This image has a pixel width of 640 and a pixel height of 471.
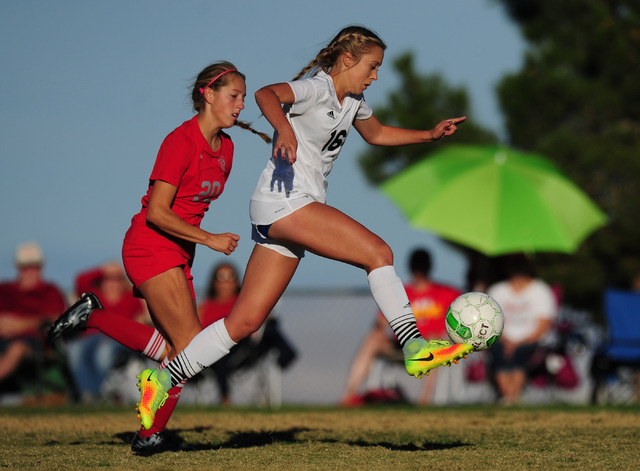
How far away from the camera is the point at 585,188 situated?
54.1ft

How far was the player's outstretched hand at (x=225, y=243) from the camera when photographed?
5.14 m

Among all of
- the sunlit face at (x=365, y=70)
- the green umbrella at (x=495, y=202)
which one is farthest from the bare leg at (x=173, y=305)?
the green umbrella at (x=495, y=202)

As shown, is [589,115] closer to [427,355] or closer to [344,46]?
[344,46]

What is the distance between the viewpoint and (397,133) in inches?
236

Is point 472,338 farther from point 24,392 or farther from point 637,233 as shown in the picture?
point 637,233

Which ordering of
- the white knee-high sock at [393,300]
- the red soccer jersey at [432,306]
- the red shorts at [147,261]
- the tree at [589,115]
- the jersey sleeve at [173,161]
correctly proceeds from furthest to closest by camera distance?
the tree at [589,115] → the red soccer jersey at [432,306] → the red shorts at [147,261] → the jersey sleeve at [173,161] → the white knee-high sock at [393,300]

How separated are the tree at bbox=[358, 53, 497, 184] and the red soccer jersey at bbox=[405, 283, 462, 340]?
6.06 metres

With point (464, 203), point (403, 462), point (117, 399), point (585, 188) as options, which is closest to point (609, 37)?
point (585, 188)

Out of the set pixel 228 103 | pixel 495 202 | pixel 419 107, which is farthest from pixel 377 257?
pixel 419 107

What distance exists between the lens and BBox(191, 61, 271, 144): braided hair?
5.73 meters

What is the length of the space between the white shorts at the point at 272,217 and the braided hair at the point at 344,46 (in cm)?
82

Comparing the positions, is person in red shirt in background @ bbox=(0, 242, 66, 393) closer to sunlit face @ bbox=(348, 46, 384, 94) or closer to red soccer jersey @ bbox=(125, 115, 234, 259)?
red soccer jersey @ bbox=(125, 115, 234, 259)

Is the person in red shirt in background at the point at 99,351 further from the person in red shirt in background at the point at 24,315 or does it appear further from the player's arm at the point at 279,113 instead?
the player's arm at the point at 279,113

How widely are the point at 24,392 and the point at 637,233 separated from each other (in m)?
10.2
